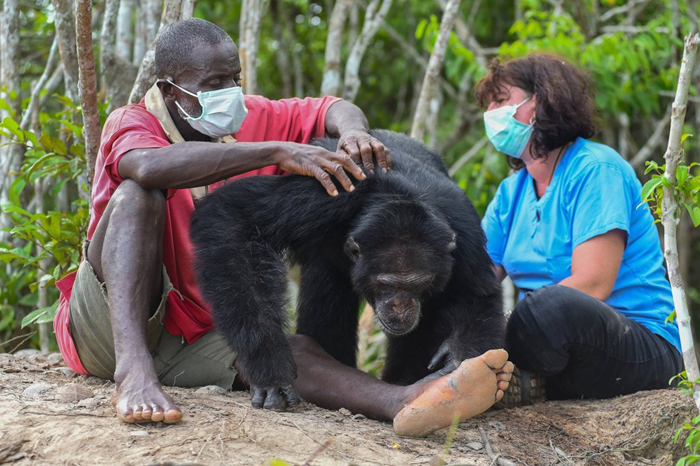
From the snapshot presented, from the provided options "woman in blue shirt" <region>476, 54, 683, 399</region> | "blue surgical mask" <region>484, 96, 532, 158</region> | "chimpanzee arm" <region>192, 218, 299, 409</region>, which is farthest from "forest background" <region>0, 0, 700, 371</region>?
"chimpanzee arm" <region>192, 218, 299, 409</region>

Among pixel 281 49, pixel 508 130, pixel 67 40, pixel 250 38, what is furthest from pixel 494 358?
pixel 281 49

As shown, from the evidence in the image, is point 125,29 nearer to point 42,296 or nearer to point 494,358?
point 42,296

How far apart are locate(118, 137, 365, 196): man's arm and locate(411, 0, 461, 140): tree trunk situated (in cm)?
249

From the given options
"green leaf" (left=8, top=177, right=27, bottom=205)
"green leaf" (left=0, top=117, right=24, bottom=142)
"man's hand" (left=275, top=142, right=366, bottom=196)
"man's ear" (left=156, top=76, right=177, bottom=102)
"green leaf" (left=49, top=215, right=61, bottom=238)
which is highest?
"man's ear" (left=156, top=76, right=177, bottom=102)

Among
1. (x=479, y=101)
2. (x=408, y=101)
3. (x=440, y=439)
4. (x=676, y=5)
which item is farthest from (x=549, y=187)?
(x=408, y=101)

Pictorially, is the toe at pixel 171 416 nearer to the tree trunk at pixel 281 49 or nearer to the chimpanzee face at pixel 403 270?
the chimpanzee face at pixel 403 270

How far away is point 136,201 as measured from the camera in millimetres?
3631

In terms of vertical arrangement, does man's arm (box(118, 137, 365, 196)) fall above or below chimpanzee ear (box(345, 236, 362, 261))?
above

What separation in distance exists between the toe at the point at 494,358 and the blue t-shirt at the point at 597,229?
1.38 m

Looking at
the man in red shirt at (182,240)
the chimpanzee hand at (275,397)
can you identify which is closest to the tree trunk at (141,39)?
the man in red shirt at (182,240)

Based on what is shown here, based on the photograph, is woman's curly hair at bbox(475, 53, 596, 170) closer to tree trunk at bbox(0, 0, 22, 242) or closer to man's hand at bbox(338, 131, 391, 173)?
man's hand at bbox(338, 131, 391, 173)

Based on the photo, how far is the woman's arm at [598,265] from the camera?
4.43 meters

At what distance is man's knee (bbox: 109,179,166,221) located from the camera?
11.9 ft

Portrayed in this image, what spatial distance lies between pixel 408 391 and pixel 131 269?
1.39m
